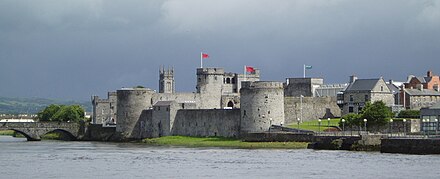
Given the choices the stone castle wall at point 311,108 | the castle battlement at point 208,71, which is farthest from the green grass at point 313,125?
the castle battlement at point 208,71

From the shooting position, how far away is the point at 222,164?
6047cm

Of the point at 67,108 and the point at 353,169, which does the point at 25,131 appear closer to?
the point at 67,108

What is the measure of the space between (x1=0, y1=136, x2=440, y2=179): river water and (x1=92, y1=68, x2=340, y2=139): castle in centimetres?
1341

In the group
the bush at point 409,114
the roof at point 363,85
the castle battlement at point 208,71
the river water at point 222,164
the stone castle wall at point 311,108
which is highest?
the castle battlement at point 208,71

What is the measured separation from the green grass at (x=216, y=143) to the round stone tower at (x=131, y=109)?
384cm

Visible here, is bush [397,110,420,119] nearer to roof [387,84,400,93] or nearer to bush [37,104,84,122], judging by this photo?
roof [387,84,400,93]

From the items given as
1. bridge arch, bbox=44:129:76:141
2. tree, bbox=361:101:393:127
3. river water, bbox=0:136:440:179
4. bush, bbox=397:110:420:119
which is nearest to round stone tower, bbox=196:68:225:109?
bridge arch, bbox=44:129:76:141

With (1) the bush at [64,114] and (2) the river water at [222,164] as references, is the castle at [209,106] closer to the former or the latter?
(1) the bush at [64,114]

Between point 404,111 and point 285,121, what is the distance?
11498 mm

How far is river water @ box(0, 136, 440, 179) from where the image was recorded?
5294 cm

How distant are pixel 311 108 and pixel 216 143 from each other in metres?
16.2

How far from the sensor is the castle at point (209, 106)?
8850 cm

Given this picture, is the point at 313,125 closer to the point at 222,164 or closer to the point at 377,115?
the point at 377,115

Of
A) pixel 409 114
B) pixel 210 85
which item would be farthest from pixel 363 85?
pixel 210 85
